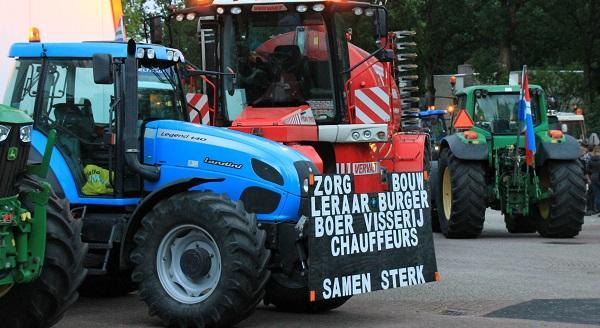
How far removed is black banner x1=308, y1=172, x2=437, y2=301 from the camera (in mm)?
9930

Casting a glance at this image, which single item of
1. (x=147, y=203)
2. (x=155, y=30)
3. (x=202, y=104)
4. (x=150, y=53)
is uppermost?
(x=155, y=30)

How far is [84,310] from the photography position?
36.9ft

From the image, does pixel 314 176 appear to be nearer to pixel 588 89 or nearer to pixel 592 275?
pixel 592 275

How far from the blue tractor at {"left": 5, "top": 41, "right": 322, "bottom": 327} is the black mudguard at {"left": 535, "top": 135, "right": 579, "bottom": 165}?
9178 millimetres

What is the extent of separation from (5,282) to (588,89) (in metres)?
46.5

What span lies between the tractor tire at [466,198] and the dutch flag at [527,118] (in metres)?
0.88

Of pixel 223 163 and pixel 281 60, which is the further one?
pixel 281 60

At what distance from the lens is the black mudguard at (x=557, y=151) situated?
764 inches

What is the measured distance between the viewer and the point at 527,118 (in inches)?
760

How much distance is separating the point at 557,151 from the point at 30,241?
12512 mm

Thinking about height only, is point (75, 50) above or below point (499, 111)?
above

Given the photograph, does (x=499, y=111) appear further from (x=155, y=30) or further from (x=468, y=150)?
(x=155, y=30)

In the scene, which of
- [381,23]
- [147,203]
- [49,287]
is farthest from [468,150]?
[49,287]

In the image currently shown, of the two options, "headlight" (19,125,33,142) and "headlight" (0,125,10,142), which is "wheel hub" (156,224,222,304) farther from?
"headlight" (0,125,10,142)
